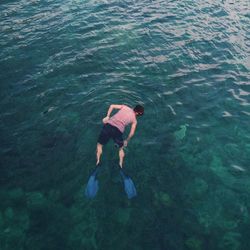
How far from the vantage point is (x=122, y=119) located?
12.6m

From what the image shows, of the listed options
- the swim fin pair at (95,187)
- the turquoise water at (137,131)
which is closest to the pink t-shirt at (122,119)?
the turquoise water at (137,131)

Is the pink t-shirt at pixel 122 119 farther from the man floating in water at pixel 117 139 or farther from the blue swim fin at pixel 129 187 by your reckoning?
the blue swim fin at pixel 129 187

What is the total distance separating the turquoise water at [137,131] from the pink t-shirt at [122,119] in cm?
142

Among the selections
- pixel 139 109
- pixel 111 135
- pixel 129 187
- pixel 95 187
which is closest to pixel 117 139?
pixel 111 135

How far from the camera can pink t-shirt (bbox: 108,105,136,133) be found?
12.4 m

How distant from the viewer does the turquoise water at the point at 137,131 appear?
35.1 ft

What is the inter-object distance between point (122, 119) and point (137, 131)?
1.86 m

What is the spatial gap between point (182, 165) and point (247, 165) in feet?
9.82

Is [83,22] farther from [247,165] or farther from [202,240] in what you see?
[202,240]

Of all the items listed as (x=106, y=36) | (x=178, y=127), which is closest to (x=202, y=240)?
(x=178, y=127)

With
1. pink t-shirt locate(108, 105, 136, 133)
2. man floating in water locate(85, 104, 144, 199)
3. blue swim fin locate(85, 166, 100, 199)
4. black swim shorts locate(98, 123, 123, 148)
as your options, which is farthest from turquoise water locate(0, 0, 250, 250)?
pink t-shirt locate(108, 105, 136, 133)

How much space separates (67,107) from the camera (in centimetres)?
1524

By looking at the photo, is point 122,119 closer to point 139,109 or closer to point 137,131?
point 139,109

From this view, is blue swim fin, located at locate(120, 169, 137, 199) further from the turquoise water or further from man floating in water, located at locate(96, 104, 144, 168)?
man floating in water, located at locate(96, 104, 144, 168)
